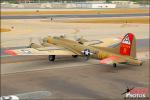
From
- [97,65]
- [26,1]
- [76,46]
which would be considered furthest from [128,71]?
[26,1]

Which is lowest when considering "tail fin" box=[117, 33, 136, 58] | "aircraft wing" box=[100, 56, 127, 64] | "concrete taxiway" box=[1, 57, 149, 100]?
"concrete taxiway" box=[1, 57, 149, 100]

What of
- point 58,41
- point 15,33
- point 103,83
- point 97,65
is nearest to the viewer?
point 103,83

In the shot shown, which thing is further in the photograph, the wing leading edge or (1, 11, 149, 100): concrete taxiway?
the wing leading edge

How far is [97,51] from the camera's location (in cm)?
3288

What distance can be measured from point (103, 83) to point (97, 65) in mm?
7335

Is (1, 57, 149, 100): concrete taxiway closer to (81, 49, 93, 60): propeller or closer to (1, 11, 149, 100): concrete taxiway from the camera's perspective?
(1, 11, 149, 100): concrete taxiway

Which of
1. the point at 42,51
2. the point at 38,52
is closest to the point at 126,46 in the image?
the point at 42,51

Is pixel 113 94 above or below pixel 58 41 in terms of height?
below

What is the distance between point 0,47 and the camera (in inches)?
1745

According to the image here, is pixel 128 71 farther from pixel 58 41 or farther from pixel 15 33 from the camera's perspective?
pixel 15 33

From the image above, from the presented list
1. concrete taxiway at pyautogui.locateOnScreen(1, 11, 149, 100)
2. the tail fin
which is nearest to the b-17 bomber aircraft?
the tail fin

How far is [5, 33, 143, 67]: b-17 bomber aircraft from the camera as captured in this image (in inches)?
1204

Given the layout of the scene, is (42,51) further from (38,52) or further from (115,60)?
(115,60)

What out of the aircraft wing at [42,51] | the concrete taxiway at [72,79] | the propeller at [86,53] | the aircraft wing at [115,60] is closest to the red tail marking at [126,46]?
the aircraft wing at [115,60]
